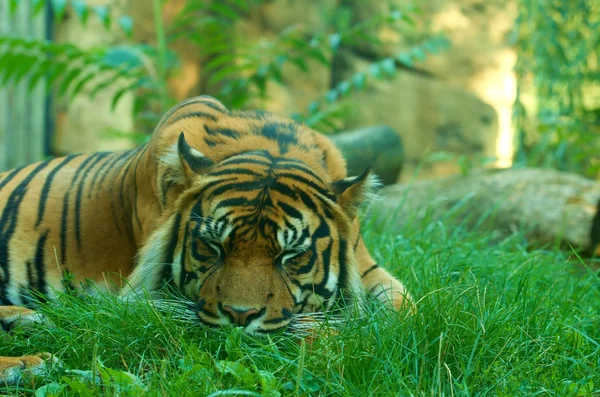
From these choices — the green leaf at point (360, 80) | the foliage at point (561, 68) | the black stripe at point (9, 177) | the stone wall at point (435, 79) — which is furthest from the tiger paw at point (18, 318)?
the stone wall at point (435, 79)

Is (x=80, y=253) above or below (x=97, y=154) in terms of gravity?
below

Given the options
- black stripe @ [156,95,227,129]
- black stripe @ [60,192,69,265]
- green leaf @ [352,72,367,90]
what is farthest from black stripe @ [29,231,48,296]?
green leaf @ [352,72,367,90]

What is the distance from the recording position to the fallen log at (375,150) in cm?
690

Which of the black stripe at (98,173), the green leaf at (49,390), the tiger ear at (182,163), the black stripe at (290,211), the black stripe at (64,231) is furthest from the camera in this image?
the black stripe at (98,173)

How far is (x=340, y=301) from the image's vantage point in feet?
10.7

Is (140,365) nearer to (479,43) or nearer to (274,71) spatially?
(274,71)

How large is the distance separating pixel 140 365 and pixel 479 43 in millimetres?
9980

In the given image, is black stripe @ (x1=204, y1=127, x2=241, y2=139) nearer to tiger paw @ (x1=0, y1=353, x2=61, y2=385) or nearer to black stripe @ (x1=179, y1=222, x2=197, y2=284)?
black stripe @ (x1=179, y1=222, x2=197, y2=284)

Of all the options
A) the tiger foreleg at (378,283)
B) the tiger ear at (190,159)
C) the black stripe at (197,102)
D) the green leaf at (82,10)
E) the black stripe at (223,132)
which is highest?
the green leaf at (82,10)

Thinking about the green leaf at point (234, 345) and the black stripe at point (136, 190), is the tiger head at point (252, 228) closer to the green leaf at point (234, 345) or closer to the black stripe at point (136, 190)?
the green leaf at point (234, 345)

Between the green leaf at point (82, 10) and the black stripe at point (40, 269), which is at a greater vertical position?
the green leaf at point (82, 10)

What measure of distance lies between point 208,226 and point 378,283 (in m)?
0.94

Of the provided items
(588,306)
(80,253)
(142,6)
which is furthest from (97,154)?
(142,6)

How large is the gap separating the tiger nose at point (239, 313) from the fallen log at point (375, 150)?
4002 millimetres
